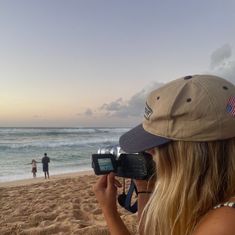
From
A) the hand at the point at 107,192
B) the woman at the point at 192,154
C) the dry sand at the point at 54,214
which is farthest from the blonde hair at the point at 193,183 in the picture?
the dry sand at the point at 54,214

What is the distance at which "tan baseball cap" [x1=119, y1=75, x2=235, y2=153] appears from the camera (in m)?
1.05

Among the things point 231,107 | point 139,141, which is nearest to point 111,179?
point 139,141

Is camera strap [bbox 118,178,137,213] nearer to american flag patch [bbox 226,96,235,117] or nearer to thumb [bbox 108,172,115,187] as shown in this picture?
thumb [bbox 108,172,115,187]

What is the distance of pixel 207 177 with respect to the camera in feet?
3.47

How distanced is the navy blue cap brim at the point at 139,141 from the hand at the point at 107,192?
18cm

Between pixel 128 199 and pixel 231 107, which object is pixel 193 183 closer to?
pixel 231 107

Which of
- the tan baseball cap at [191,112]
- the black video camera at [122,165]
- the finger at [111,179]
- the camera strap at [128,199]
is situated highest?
the tan baseball cap at [191,112]

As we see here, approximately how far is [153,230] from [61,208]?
4803 millimetres

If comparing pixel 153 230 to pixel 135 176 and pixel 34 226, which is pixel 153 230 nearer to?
pixel 135 176

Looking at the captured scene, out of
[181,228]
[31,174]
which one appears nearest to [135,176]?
[181,228]

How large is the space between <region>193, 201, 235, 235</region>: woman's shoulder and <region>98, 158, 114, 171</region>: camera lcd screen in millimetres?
561

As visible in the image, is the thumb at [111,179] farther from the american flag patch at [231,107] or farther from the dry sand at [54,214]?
the dry sand at [54,214]

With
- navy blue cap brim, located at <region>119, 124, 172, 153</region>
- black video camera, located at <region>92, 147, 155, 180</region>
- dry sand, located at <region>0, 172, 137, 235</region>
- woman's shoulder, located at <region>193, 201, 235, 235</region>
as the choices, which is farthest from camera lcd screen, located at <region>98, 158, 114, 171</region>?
dry sand, located at <region>0, 172, 137, 235</region>

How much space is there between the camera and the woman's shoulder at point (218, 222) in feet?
2.81
